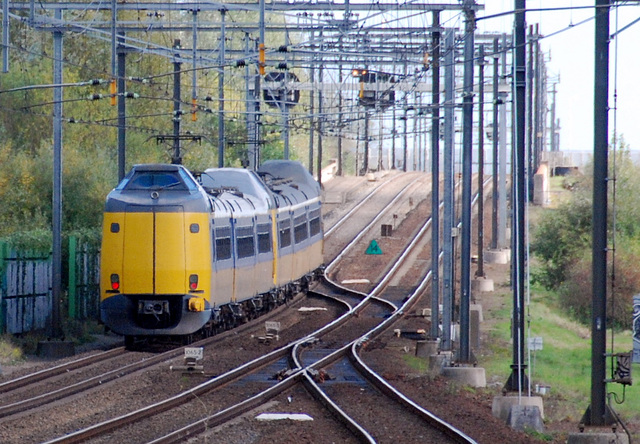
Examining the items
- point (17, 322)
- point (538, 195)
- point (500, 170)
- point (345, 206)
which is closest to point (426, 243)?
point (500, 170)

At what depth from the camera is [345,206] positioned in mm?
62062

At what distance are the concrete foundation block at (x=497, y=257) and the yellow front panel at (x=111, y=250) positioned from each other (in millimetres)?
25933

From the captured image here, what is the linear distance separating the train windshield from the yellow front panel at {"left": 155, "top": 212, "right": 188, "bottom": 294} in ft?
2.54

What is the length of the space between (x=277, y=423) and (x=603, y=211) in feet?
15.9

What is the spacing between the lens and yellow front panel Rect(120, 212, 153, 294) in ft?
69.0

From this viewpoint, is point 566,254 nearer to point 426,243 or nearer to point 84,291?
point 426,243

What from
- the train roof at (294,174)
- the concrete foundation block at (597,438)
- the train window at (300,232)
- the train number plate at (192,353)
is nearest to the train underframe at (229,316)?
the train window at (300,232)

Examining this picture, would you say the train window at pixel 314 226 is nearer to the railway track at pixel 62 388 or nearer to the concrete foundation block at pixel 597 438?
the railway track at pixel 62 388

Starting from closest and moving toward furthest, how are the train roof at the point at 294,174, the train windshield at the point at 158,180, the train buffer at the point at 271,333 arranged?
the train windshield at the point at 158,180 < the train buffer at the point at 271,333 < the train roof at the point at 294,174

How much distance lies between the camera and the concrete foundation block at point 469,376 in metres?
19.8

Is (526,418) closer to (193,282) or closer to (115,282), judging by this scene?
(193,282)

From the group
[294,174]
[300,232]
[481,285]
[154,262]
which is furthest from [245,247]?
[481,285]

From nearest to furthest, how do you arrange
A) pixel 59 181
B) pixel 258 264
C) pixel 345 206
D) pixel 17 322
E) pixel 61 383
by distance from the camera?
pixel 61 383
pixel 59 181
pixel 17 322
pixel 258 264
pixel 345 206

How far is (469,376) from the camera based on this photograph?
19.8 meters
